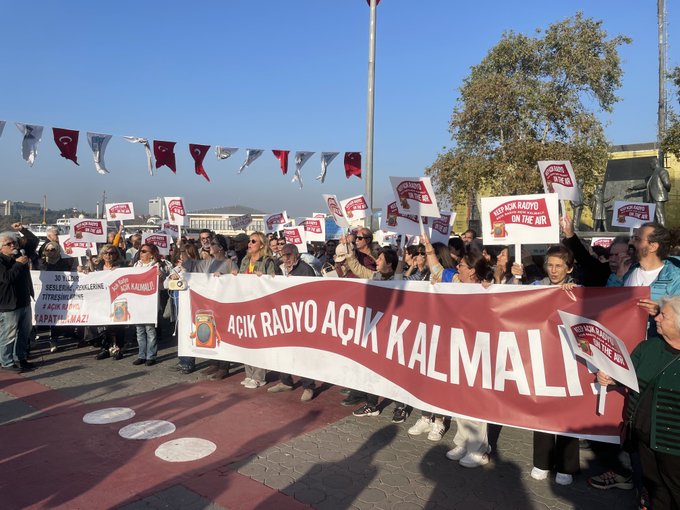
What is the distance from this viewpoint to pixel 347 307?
544 cm

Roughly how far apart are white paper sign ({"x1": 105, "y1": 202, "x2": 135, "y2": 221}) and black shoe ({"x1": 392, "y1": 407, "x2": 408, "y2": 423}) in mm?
9278

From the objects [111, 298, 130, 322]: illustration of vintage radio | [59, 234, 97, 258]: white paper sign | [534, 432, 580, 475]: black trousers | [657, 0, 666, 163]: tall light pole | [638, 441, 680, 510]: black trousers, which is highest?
[657, 0, 666, 163]: tall light pole

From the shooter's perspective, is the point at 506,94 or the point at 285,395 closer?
the point at 285,395

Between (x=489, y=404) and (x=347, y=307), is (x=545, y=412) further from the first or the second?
(x=347, y=307)

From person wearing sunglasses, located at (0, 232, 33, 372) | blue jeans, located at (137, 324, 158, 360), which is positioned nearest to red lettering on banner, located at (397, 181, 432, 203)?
blue jeans, located at (137, 324, 158, 360)

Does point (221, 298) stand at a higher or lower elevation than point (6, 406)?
higher

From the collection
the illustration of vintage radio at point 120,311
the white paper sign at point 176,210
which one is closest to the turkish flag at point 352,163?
the white paper sign at point 176,210

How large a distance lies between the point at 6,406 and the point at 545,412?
563 cm

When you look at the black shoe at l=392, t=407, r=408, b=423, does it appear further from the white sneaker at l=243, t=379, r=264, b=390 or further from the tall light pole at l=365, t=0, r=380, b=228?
the tall light pole at l=365, t=0, r=380, b=228

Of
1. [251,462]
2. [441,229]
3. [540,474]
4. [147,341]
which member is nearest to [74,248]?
[147,341]

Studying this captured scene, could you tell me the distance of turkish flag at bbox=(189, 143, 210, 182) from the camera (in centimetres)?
1458

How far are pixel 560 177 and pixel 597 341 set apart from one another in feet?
13.4

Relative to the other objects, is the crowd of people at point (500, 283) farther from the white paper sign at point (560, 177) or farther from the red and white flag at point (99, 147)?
the red and white flag at point (99, 147)

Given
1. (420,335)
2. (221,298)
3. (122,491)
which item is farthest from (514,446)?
(221,298)
